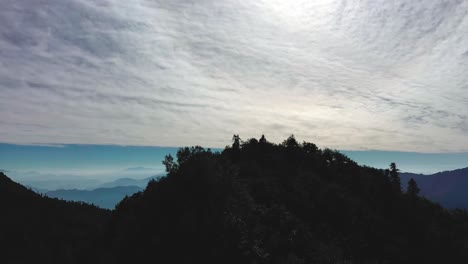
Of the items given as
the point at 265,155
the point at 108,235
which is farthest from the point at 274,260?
the point at 265,155

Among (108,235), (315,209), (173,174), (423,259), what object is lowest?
(423,259)

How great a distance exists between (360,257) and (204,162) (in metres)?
32.1

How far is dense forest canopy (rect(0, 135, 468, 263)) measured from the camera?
38.3m

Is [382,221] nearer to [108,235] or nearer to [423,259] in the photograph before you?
[423,259]

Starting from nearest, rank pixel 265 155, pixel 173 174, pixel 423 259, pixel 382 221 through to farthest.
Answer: pixel 173 174 < pixel 423 259 < pixel 382 221 < pixel 265 155

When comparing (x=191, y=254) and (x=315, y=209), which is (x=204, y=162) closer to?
(x=191, y=254)

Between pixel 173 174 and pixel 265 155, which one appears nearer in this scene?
pixel 173 174

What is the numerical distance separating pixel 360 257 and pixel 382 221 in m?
22.1

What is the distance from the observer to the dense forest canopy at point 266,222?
3834 cm

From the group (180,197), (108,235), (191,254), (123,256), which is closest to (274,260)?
(191,254)

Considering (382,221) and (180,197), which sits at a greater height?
(180,197)

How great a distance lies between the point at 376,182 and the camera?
345 feet

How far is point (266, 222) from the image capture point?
155ft

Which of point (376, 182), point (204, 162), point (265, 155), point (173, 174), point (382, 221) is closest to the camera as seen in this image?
point (204, 162)
